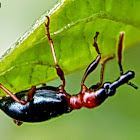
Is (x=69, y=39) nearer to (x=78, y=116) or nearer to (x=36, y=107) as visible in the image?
(x=36, y=107)

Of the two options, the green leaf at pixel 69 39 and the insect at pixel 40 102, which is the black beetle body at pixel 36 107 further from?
the green leaf at pixel 69 39

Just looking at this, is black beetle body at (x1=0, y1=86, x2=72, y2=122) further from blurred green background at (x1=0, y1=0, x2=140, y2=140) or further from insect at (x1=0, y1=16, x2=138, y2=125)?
blurred green background at (x1=0, y1=0, x2=140, y2=140)

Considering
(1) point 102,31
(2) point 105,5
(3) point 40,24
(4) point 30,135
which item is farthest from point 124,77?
(4) point 30,135

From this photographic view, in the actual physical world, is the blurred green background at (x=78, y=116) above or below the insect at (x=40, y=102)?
above

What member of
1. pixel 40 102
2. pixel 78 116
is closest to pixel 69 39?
pixel 40 102

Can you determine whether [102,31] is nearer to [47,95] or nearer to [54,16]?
[54,16]

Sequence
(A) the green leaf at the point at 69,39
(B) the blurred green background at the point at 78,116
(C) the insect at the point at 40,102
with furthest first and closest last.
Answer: (B) the blurred green background at the point at 78,116 < (C) the insect at the point at 40,102 < (A) the green leaf at the point at 69,39

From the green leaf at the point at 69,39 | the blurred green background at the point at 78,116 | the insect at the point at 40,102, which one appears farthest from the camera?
the blurred green background at the point at 78,116

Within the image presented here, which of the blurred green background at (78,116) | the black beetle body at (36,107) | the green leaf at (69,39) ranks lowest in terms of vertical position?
the green leaf at (69,39)

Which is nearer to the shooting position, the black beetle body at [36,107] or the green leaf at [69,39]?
the green leaf at [69,39]

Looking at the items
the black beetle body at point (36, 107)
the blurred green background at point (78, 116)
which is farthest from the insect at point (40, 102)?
the blurred green background at point (78, 116)
